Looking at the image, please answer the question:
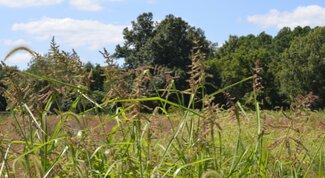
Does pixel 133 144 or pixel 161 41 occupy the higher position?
pixel 161 41

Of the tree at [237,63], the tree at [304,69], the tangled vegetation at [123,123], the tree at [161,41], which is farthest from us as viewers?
the tree at [237,63]

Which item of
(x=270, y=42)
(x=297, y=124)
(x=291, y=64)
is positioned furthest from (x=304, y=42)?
(x=297, y=124)

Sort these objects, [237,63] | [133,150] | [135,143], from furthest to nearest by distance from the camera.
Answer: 1. [237,63]
2. [133,150]
3. [135,143]

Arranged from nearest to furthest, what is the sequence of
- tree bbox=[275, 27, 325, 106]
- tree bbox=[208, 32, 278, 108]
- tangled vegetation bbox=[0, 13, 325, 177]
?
tangled vegetation bbox=[0, 13, 325, 177]
tree bbox=[275, 27, 325, 106]
tree bbox=[208, 32, 278, 108]

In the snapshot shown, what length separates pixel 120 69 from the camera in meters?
1.77

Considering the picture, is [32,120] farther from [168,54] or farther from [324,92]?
[324,92]

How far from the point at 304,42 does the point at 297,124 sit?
42.6 m

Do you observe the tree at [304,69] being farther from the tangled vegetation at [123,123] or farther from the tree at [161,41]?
the tangled vegetation at [123,123]

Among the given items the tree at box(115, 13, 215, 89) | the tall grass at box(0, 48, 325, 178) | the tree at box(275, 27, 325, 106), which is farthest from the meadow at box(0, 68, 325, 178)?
the tree at box(275, 27, 325, 106)

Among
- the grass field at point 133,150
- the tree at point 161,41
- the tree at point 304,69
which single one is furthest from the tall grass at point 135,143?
the tree at point 304,69

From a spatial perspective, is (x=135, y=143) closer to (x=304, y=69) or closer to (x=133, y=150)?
(x=133, y=150)

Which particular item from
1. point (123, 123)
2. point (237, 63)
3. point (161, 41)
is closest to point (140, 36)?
point (161, 41)

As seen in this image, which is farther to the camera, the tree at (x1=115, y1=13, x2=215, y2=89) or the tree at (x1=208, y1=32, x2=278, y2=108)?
the tree at (x1=208, y1=32, x2=278, y2=108)

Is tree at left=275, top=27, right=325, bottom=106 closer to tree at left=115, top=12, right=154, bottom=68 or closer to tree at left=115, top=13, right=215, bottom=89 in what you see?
tree at left=115, top=13, right=215, bottom=89
